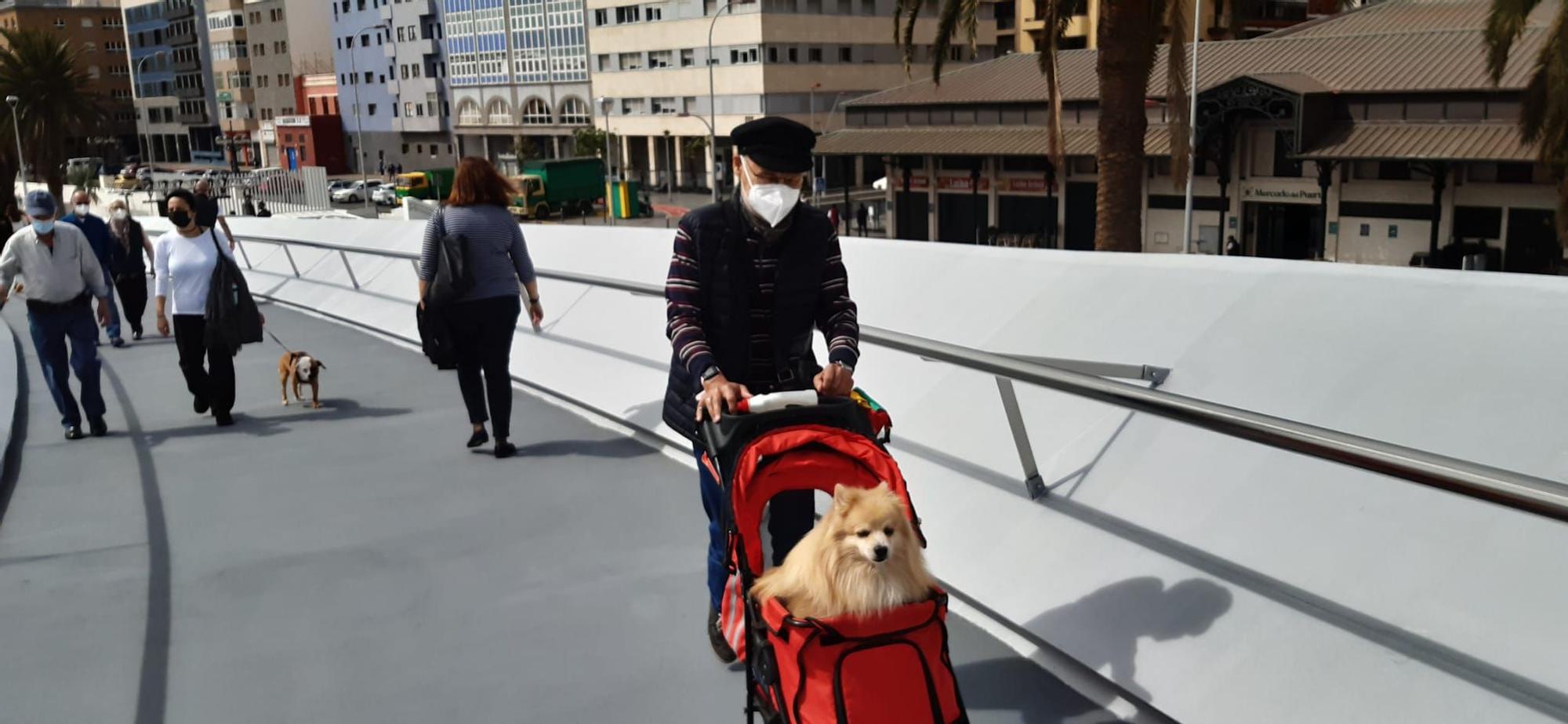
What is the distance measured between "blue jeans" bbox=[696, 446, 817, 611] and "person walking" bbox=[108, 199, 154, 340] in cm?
967

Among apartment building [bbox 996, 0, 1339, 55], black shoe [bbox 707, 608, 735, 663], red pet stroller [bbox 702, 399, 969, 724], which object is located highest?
apartment building [bbox 996, 0, 1339, 55]

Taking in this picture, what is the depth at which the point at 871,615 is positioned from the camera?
2619 mm

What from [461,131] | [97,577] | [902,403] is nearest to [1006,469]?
[902,403]

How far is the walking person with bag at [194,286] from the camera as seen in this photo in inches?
289

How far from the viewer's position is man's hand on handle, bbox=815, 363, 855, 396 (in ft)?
10.6

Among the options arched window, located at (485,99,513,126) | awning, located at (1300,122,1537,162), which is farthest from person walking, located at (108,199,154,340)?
arched window, located at (485,99,513,126)

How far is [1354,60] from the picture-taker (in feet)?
108

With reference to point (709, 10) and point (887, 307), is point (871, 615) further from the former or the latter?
point (709, 10)

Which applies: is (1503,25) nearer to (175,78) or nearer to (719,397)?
(719,397)

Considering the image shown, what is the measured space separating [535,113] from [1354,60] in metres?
58.7

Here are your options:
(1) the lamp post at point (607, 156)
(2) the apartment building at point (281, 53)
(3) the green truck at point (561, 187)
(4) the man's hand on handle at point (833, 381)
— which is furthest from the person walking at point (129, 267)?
(2) the apartment building at point (281, 53)

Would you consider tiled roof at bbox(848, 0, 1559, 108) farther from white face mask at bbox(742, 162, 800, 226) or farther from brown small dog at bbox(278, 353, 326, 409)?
white face mask at bbox(742, 162, 800, 226)

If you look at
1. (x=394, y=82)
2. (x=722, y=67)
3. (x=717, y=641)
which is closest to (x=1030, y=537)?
(x=717, y=641)

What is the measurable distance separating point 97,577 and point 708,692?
2.64 m
